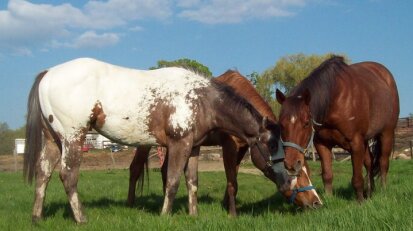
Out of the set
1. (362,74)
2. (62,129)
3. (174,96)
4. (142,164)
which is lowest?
(142,164)

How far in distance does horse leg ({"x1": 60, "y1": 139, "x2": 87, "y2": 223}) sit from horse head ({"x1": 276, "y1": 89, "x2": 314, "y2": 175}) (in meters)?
2.77

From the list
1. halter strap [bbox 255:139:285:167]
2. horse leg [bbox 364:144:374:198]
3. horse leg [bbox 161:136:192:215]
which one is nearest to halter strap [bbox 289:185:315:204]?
halter strap [bbox 255:139:285:167]

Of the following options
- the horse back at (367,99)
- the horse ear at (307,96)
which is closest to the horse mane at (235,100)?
the horse ear at (307,96)

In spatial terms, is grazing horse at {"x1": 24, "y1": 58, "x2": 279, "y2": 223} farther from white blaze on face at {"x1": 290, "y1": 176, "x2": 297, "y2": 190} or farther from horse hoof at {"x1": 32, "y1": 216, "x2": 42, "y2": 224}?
white blaze on face at {"x1": 290, "y1": 176, "x2": 297, "y2": 190}

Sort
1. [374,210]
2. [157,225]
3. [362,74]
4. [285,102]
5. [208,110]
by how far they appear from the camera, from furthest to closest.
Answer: [362,74] → [208,110] → [285,102] → [157,225] → [374,210]

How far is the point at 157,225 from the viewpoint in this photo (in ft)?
15.5

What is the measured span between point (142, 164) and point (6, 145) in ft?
138

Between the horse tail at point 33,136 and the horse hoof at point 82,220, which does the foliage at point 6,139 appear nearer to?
the horse tail at point 33,136

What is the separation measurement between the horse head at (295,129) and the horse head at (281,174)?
278 millimetres

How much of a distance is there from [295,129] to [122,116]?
2.33 metres

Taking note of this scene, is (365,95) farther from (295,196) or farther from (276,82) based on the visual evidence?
(276,82)

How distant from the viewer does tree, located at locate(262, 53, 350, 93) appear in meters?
46.1

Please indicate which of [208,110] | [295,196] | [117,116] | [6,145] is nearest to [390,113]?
[295,196]

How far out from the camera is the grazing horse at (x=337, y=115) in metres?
5.71
